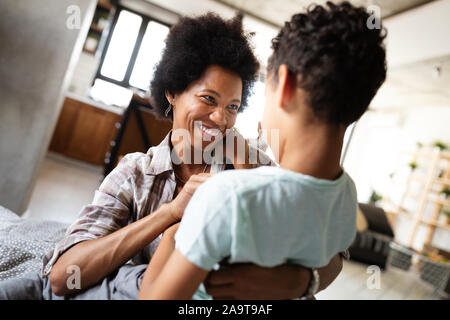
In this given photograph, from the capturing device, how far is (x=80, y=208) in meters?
3.71

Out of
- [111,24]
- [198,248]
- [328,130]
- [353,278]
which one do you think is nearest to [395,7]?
[353,278]

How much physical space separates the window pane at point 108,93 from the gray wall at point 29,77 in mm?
3615

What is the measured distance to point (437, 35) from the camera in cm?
370

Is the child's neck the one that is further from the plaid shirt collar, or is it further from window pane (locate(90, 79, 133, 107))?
window pane (locate(90, 79, 133, 107))

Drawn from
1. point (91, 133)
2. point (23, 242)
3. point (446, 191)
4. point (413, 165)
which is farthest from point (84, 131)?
point (446, 191)

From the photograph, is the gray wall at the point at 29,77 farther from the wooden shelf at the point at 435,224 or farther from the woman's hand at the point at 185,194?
the wooden shelf at the point at 435,224

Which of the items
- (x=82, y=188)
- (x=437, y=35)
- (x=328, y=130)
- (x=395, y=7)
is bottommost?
(x=82, y=188)

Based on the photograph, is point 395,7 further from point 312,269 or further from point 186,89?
point 312,269

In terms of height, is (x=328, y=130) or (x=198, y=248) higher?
(x=328, y=130)

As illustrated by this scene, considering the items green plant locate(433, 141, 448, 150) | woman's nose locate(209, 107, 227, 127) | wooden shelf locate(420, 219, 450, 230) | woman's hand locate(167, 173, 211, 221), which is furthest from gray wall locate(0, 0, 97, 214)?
wooden shelf locate(420, 219, 450, 230)

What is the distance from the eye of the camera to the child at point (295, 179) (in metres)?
0.53

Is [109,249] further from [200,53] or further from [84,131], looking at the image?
[84,131]

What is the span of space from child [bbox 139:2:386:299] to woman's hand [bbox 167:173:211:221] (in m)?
0.10

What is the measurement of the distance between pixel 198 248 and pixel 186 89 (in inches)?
29.3
